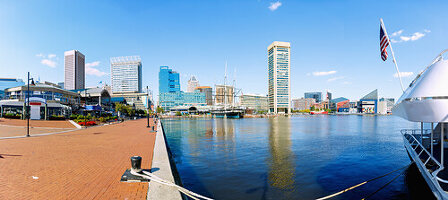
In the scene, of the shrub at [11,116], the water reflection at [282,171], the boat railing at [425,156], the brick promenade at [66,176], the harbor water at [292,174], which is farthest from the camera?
the shrub at [11,116]

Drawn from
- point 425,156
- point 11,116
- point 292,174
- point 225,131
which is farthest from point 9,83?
A: point 425,156

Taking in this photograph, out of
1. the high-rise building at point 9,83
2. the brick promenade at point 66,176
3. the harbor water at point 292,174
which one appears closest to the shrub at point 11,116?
the brick promenade at point 66,176

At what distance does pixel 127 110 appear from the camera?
8769 cm

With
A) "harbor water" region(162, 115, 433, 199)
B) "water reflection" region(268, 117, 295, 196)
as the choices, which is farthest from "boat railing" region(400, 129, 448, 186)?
"water reflection" region(268, 117, 295, 196)

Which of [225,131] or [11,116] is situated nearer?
[225,131]

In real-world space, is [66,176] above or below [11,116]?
below

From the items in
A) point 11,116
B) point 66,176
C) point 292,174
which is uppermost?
point 11,116

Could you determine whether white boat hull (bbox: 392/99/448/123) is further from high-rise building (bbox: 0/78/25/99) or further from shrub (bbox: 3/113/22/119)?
high-rise building (bbox: 0/78/25/99)

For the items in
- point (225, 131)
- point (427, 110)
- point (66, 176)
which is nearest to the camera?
point (427, 110)

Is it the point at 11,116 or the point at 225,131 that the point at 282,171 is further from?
the point at 11,116

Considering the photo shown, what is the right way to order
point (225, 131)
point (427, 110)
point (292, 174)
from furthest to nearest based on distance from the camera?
point (225, 131) → point (292, 174) → point (427, 110)

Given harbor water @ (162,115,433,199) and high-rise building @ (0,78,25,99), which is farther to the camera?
high-rise building @ (0,78,25,99)

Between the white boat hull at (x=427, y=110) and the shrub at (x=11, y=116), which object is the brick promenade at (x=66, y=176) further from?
the shrub at (x=11, y=116)

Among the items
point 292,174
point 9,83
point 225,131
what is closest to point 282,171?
point 292,174
